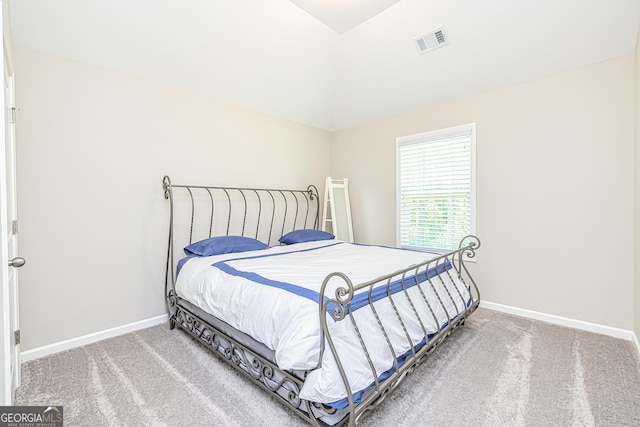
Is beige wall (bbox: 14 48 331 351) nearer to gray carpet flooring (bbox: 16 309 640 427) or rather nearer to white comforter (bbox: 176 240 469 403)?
gray carpet flooring (bbox: 16 309 640 427)

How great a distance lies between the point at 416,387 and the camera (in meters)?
1.87

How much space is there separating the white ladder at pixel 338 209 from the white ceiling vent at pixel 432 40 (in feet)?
6.33

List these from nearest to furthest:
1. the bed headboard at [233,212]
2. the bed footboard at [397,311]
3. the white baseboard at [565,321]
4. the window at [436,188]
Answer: the bed footboard at [397,311] < the white baseboard at [565,321] < the bed headboard at [233,212] < the window at [436,188]

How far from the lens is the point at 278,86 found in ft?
11.3

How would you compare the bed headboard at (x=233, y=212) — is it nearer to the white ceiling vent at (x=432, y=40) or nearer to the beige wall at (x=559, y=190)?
the beige wall at (x=559, y=190)

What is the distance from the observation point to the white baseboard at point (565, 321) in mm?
2535

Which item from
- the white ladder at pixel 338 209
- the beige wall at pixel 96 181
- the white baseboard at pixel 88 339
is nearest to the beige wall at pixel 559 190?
the white ladder at pixel 338 209

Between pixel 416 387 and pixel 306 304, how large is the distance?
955 mm

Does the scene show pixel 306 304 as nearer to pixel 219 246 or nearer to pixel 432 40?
pixel 219 246

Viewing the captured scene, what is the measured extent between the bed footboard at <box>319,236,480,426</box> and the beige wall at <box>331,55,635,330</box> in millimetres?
764

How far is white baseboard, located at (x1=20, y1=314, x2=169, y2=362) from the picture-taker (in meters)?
2.26

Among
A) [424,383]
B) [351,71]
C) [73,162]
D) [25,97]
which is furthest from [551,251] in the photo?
[25,97]

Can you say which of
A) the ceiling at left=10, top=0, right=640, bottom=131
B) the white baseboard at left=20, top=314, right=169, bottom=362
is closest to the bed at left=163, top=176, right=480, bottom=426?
the white baseboard at left=20, top=314, right=169, bottom=362

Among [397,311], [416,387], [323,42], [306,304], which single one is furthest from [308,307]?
[323,42]
